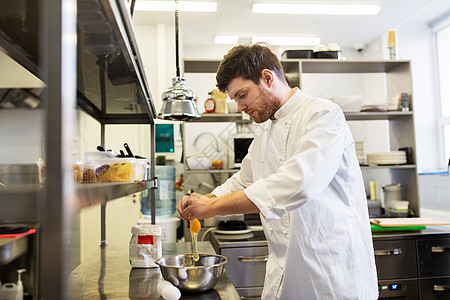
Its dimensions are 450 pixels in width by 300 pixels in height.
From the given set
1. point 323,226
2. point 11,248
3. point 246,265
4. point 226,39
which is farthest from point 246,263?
point 226,39

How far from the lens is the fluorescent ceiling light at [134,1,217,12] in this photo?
4.02 m

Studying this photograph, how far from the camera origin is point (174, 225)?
3992 millimetres

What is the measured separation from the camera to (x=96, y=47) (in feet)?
3.18

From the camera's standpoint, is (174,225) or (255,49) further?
(174,225)

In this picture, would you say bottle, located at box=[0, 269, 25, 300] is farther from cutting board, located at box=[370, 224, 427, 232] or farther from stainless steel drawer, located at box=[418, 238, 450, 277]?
stainless steel drawer, located at box=[418, 238, 450, 277]

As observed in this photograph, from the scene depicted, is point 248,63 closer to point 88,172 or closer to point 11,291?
point 88,172

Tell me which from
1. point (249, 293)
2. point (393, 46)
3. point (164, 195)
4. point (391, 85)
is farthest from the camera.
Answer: point (164, 195)

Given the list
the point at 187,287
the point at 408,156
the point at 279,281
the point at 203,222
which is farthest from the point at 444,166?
the point at 187,287

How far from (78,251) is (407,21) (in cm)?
458

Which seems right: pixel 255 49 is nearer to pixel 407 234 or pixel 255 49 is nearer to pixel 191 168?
pixel 191 168

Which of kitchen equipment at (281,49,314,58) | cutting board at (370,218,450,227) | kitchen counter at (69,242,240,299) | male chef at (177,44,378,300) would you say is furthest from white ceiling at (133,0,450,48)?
kitchen counter at (69,242,240,299)

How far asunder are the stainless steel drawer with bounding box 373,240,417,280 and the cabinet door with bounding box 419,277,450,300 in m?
0.10

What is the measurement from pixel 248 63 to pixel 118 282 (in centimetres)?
100

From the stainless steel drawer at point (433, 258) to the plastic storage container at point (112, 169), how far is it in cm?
254
